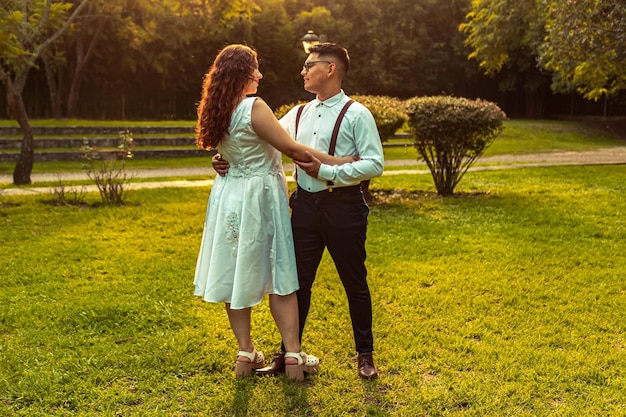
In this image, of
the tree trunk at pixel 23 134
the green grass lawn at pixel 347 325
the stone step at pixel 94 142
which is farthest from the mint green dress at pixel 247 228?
the stone step at pixel 94 142

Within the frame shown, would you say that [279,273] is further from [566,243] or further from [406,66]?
[406,66]

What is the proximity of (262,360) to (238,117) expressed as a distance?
1.41 metres

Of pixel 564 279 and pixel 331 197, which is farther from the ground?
pixel 331 197

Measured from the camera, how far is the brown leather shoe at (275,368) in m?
3.42

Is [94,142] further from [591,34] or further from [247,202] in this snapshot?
[247,202]

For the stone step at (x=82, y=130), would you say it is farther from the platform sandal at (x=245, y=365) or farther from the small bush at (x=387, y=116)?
the platform sandal at (x=245, y=365)

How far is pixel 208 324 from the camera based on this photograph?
13.9ft

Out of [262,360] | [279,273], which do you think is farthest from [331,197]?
[262,360]

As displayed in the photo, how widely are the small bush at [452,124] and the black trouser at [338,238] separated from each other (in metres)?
5.68

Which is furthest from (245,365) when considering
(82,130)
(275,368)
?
(82,130)

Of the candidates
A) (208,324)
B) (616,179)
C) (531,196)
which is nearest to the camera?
(208,324)

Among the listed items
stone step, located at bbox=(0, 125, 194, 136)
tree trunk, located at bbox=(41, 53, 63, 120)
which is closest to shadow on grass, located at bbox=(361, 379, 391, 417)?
stone step, located at bbox=(0, 125, 194, 136)

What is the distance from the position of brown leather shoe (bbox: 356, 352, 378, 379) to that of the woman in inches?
13.8

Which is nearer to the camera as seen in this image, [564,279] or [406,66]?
[564,279]
